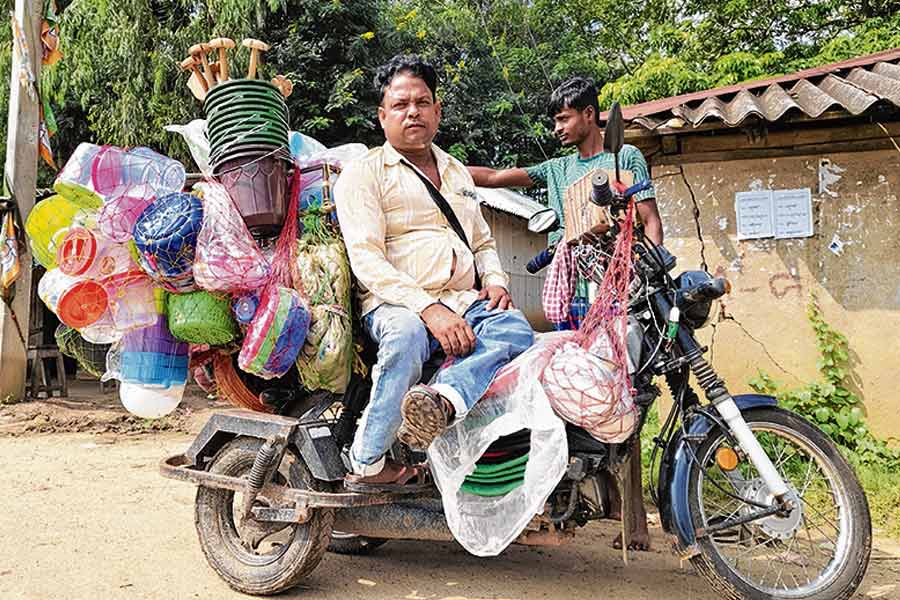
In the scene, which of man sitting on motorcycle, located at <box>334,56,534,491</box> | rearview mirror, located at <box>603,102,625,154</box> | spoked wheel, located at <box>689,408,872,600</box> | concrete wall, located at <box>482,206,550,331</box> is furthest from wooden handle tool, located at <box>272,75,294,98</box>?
concrete wall, located at <box>482,206,550,331</box>

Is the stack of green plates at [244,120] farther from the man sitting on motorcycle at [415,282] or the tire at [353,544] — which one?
the tire at [353,544]

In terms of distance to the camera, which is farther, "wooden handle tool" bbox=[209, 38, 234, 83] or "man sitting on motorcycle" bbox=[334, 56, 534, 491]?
"wooden handle tool" bbox=[209, 38, 234, 83]

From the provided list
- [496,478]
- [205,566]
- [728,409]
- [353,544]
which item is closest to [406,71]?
[496,478]

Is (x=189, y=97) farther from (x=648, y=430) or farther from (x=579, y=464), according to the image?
(x=579, y=464)

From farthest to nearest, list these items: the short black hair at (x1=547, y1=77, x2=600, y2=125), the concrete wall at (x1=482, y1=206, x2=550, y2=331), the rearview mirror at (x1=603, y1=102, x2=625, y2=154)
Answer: the concrete wall at (x1=482, y1=206, x2=550, y2=331)
the short black hair at (x1=547, y1=77, x2=600, y2=125)
the rearview mirror at (x1=603, y1=102, x2=625, y2=154)

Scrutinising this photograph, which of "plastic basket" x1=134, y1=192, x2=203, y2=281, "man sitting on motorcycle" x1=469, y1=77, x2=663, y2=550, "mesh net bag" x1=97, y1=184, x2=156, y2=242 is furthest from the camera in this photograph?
"man sitting on motorcycle" x1=469, y1=77, x2=663, y2=550

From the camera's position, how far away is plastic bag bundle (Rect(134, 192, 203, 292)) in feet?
9.28

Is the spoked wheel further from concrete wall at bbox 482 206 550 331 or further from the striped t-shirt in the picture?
concrete wall at bbox 482 206 550 331

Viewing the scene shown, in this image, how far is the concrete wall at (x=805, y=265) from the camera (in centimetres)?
512

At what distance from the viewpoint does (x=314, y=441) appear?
3135mm

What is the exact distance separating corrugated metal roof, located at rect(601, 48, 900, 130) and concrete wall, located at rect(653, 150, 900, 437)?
469mm

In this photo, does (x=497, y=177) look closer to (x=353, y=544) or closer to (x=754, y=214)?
(x=353, y=544)

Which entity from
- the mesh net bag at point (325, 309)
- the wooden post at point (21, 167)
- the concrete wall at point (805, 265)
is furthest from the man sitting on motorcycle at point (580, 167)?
the wooden post at point (21, 167)

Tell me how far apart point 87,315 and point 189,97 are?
9.40 m
